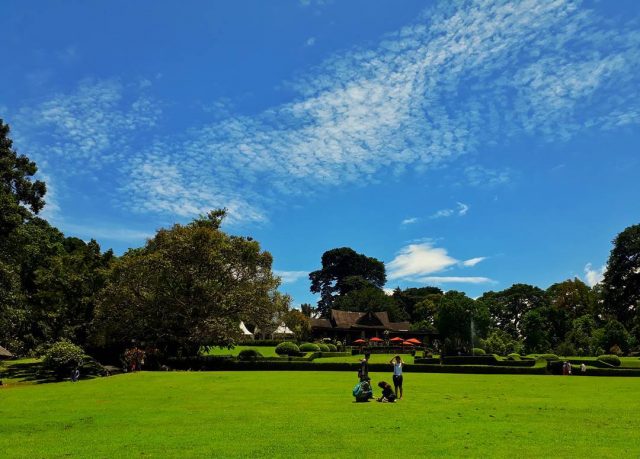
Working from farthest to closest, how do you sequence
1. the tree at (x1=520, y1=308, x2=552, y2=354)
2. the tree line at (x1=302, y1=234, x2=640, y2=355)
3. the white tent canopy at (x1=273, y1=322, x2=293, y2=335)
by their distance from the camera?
1. the white tent canopy at (x1=273, y1=322, x2=293, y2=335)
2. the tree at (x1=520, y1=308, x2=552, y2=354)
3. the tree line at (x1=302, y1=234, x2=640, y2=355)

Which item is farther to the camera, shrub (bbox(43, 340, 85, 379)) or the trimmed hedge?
the trimmed hedge

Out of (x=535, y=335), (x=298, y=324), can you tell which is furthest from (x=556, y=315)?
(x=298, y=324)

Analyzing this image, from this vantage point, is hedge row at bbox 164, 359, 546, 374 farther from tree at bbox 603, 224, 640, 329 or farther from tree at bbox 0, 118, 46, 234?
tree at bbox 603, 224, 640, 329

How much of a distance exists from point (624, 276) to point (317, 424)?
68.1 m

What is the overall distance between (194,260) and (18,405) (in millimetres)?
24346

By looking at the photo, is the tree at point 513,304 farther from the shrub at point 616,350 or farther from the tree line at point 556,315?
the shrub at point 616,350

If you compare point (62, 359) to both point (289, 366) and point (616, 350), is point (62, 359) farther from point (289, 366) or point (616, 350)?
point (616, 350)

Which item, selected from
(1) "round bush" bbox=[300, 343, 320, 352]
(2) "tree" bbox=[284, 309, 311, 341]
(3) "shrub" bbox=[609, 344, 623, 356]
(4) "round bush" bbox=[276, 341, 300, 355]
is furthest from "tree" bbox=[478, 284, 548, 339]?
(4) "round bush" bbox=[276, 341, 300, 355]

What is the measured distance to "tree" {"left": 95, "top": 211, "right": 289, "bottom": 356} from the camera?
42.5m

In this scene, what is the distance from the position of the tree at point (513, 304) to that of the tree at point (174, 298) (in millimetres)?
69353

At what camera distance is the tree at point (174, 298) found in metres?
42.5

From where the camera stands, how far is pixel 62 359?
34656mm

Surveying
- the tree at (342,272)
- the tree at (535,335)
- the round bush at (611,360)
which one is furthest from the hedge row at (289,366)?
the tree at (342,272)

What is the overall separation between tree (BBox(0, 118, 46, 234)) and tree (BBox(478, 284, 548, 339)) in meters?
82.2
